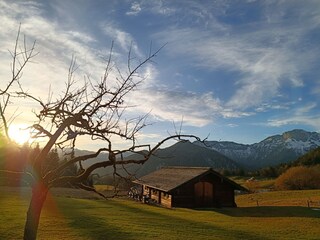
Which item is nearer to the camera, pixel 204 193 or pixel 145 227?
pixel 145 227

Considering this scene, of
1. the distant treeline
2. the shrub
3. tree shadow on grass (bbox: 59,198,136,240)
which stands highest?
the distant treeline

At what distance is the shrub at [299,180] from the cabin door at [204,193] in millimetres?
44579

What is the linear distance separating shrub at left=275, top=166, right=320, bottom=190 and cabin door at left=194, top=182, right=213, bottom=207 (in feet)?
146

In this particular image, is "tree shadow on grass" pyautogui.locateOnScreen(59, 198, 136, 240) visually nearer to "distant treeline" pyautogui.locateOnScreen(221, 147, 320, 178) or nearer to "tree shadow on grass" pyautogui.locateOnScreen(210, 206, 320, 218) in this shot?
"tree shadow on grass" pyautogui.locateOnScreen(210, 206, 320, 218)

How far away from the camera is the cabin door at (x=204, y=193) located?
39309 mm

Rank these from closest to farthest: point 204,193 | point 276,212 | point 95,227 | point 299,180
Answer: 1. point 95,227
2. point 276,212
3. point 204,193
4. point 299,180

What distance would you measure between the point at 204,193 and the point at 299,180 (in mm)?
48174

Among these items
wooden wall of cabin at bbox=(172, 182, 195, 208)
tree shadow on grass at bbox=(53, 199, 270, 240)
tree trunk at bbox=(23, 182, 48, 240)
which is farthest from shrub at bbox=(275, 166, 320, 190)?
tree trunk at bbox=(23, 182, 48, 240)

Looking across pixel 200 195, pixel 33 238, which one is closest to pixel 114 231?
pixel 33 238

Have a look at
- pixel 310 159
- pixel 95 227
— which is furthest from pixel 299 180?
pixel 95 227

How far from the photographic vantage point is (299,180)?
3076 inches

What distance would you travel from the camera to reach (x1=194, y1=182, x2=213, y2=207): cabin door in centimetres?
3931

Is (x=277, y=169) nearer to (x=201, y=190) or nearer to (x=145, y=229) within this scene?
(x=201, y=190)

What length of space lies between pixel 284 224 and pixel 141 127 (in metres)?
23.6
